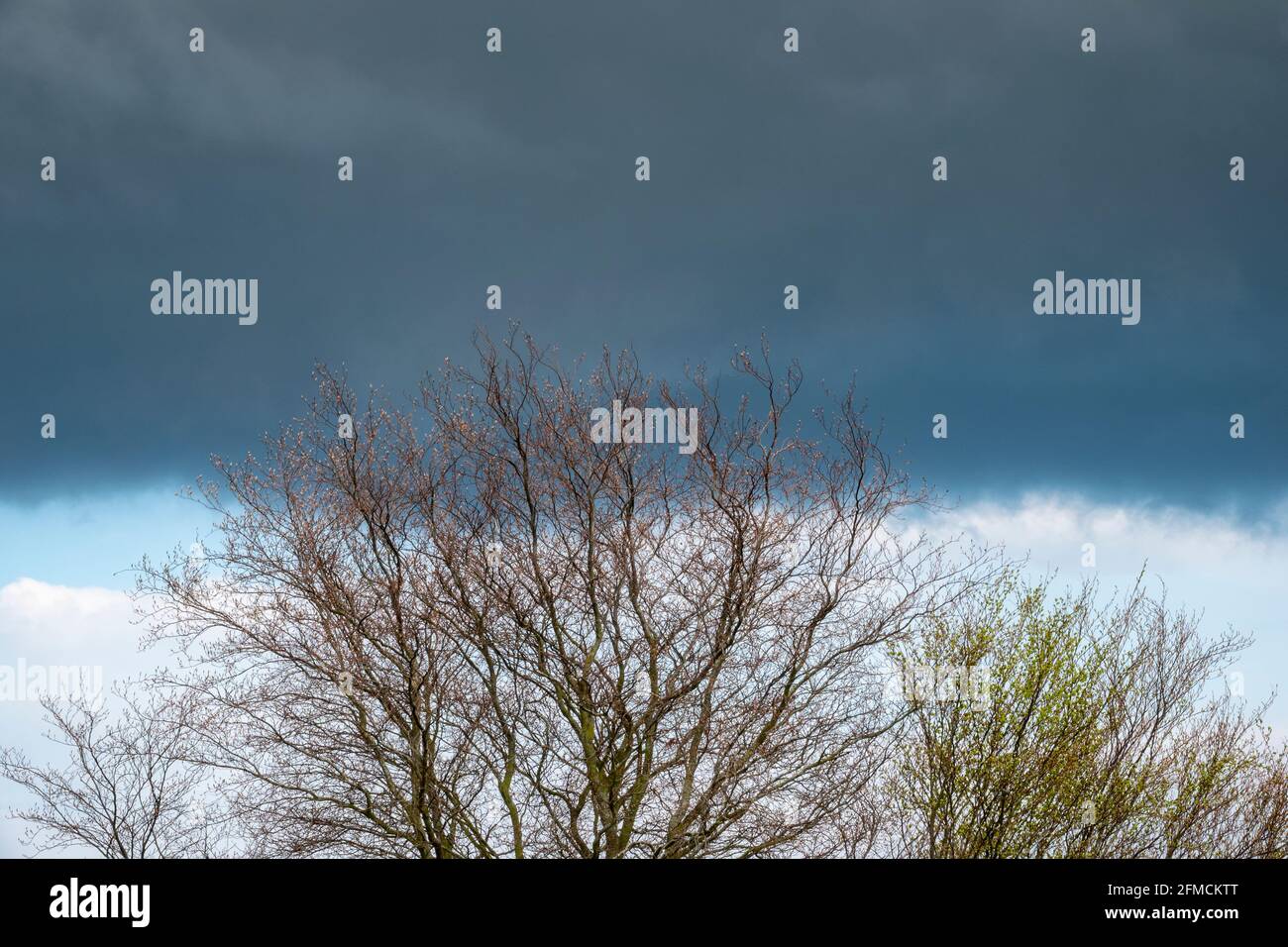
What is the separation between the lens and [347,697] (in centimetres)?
1644

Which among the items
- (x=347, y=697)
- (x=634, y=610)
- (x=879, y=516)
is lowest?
(x=347, y=697)

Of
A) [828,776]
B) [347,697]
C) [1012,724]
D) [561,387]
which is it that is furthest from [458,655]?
[1012,724]

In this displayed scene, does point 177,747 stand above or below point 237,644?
below

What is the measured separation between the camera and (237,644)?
16719 millimetres
